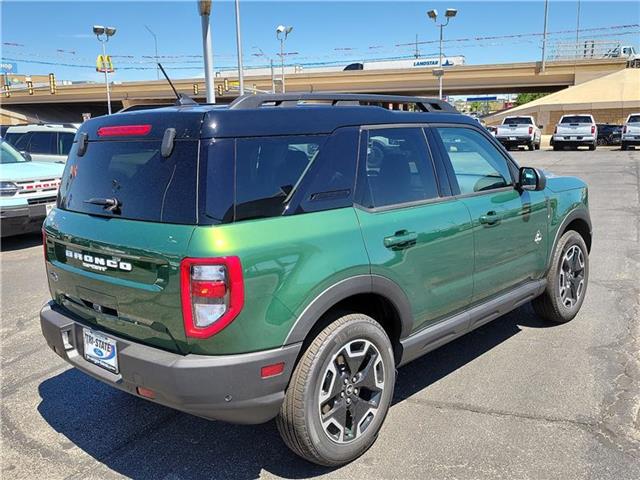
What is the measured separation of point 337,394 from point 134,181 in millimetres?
1525

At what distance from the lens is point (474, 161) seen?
4.26m

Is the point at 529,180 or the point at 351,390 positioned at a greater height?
the point at 529,180

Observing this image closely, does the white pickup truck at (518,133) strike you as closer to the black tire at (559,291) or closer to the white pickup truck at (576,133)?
the white pickup truck at (576,133)

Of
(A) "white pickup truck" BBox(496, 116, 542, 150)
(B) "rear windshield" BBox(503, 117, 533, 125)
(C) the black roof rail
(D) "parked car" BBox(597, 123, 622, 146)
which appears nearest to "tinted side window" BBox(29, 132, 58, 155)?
(C) the black roof rail

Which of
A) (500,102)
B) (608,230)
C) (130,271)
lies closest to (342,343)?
(130,271)

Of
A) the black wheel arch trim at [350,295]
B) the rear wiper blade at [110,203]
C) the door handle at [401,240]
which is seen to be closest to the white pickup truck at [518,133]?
the door handle at [401,240]

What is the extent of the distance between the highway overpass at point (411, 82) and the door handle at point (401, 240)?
46061 mm

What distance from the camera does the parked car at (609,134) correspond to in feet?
111

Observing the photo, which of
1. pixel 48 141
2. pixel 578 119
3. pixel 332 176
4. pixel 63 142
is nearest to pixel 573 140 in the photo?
pixel 578 119

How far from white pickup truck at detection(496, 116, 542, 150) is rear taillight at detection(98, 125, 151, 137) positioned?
94.3 ft

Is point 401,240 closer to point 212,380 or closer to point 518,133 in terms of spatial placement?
point 212,380

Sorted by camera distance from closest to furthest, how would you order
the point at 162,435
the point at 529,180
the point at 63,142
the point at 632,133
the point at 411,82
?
the point at 162,435
the point at 529,180
the point at 63,142
the point at 632,133
the point at 411,82

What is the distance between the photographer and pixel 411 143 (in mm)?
3523

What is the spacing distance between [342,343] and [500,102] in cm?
16220
